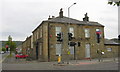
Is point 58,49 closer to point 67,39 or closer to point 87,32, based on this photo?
point 67,39

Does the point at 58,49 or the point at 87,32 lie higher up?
the point at 87,32

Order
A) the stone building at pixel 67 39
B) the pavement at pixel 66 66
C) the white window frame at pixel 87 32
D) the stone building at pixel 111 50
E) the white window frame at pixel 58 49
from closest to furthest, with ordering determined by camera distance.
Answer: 1. the pavement at pixel 66 66
2. the stone building at pixel 67 39
3. the white window frame at pixel 58 49
4. the white window frame at pixel 87 32
5. the stone building at pixel 111 50

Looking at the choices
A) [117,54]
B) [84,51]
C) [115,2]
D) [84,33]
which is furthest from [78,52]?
[115,2]

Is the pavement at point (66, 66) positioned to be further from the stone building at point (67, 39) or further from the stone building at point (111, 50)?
the stone building at point (111, 50)

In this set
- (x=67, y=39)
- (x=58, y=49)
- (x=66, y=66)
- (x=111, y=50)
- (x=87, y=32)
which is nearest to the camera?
(x=66, y=66)

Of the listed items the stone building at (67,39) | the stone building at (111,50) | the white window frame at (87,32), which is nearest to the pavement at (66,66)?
the stone building at (67,39)

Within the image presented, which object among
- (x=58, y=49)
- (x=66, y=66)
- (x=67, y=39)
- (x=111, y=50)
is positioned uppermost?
(x=67, y=39)

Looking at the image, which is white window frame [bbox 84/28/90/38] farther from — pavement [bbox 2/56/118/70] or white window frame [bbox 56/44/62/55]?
pavement [bbox 2/56/118/70]

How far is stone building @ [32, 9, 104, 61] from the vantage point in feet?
114

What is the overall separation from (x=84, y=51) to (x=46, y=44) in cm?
753

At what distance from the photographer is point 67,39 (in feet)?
119

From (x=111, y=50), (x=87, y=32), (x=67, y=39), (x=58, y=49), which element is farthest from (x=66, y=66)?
(x=111, y=50)

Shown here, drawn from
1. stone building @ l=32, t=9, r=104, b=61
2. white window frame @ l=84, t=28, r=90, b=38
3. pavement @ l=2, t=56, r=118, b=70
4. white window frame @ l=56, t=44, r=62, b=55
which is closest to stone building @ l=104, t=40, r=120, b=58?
stone building @ l=32, t=9, r=104, b=61

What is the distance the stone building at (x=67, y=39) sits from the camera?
3462 cm
